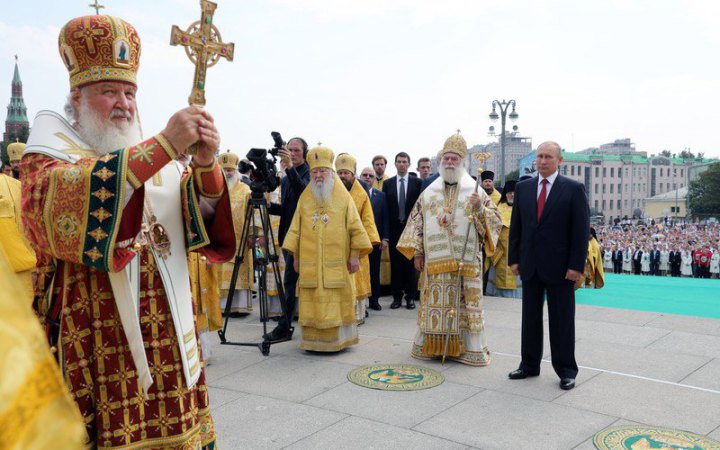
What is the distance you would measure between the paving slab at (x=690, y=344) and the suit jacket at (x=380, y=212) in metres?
3.99

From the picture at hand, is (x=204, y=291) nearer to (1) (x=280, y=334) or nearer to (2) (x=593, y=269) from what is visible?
(1) (x=280, y=334)

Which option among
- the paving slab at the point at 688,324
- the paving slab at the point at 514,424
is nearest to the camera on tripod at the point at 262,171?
the paving slab at the point at 514,424

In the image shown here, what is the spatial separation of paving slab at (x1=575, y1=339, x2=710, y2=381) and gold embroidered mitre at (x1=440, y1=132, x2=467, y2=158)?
2438 millimetres

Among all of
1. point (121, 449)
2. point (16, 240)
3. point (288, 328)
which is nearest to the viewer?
point (121, 449)

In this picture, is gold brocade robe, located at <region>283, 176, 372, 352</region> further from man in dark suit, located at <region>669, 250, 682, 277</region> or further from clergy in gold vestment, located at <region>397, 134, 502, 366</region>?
man in dark suit, located at <region>669, 250, 682, 277</region>

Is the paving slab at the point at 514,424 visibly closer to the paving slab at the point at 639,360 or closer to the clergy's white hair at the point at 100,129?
the paving slab at the point at 639,360

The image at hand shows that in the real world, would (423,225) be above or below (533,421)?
A: above

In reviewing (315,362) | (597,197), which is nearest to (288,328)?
(315,362)

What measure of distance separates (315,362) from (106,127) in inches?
167

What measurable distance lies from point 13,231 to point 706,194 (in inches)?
3198

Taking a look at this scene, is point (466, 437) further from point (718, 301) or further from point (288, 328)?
point (718, 301)

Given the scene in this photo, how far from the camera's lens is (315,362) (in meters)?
6.13

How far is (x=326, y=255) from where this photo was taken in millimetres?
6355

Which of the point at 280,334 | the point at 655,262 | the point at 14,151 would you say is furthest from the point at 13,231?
the point at 655,262
